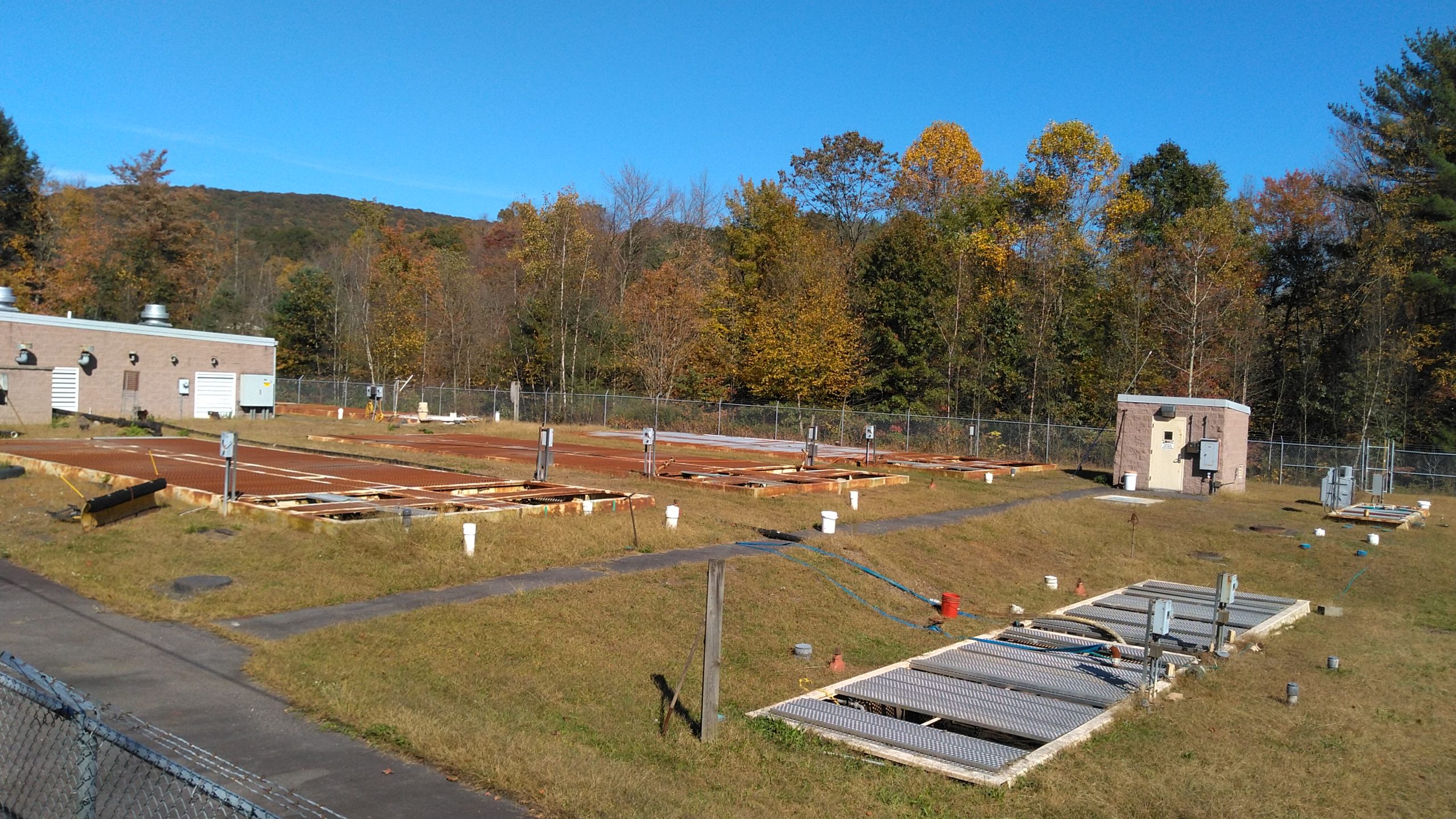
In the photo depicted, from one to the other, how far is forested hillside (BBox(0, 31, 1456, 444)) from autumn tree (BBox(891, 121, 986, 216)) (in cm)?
14

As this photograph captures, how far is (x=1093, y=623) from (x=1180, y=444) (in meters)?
19.3

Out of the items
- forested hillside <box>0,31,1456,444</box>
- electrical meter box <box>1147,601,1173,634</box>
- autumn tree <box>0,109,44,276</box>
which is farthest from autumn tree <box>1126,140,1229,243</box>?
autumn tree <box>0,109,44,276</box>

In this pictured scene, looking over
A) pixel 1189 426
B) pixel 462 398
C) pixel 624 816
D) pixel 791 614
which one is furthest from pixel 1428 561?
pixel 462 398

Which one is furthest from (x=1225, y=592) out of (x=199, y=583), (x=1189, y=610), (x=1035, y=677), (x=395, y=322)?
(x=395, y=322)

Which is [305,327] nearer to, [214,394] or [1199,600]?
[214,394]

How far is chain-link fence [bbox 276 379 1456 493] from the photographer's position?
120 ft

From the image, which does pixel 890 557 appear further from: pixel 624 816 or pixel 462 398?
pixel 462 398

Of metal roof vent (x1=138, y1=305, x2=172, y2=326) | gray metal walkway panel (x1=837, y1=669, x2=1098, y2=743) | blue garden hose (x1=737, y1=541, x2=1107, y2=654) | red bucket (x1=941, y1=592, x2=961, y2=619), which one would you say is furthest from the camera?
metal roof vent (x1=138, y1=305, x2=172, y2=326)

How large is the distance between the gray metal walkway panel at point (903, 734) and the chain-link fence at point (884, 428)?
2144cm

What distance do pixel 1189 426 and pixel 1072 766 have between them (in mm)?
25335

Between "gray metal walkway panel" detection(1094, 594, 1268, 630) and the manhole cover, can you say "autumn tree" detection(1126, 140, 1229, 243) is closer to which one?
"gray metal walkway panel" detection(1094, 594, 1268, 630)

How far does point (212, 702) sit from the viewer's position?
792 cm

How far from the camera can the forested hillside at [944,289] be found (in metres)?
42.4

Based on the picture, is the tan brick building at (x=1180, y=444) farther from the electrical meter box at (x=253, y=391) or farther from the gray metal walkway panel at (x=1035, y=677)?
the electrical meter box at (x=253, y=391)
